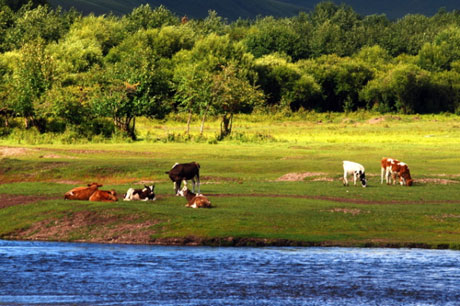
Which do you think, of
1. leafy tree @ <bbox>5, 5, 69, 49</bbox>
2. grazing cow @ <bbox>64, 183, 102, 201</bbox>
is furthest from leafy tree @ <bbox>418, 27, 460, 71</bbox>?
grazing cow @ <bbox>64, 183, 102, 201</bbox>

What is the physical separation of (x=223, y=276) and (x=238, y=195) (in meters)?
16.8

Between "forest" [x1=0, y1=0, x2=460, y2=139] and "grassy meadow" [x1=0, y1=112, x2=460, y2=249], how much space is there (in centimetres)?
658

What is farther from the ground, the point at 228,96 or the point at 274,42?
the point at 274,42

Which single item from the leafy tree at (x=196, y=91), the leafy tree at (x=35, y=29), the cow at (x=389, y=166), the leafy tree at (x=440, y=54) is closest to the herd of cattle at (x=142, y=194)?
the cow at (x=389, y=166)

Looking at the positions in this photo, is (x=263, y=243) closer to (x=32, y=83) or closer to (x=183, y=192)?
(x=183, y=192)

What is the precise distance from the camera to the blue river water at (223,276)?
2212 centimetres

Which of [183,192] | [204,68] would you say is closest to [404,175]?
[183,192]

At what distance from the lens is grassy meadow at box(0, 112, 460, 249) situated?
31781 mm

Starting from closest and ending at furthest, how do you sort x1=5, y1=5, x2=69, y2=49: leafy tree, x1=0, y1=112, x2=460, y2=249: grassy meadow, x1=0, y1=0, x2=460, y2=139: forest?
x1=0, y1=112, x2=460, y2=249: grassy meadow < x1=0, y1=0, x2=460, y2=139: forest < x1=5, y1=5, x2=69, y2=49: leafy tree

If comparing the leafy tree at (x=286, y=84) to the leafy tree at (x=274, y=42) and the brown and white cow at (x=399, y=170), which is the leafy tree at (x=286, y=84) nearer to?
the leafy tree at (x=274, y=42)

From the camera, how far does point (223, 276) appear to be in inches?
976

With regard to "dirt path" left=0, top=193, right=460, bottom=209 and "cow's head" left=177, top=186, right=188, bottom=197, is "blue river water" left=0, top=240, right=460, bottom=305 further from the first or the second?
"dirt path" left=0, top=193, right=460, bottom=209

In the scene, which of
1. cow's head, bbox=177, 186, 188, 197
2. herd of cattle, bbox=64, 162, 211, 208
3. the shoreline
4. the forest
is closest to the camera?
the shoreline

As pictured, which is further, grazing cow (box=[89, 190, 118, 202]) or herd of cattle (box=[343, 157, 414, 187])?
herd of cattle (box=[343, 157, 414, 187])
